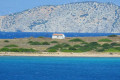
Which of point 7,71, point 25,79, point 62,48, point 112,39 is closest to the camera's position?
point 25,79

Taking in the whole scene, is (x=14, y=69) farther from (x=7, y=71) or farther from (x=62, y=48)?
(x=62, y=48)

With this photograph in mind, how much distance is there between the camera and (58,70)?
40.9m

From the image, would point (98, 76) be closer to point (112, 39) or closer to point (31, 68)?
point (31, 68)

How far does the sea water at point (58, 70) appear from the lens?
3584 cm

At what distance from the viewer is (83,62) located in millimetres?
49000

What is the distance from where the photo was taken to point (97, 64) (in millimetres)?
46719

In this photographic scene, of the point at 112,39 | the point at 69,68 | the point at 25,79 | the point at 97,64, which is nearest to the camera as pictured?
the point at 25,79

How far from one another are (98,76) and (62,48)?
3009 centimetres

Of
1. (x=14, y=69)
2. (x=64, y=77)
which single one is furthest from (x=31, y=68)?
(x=64, y=77)

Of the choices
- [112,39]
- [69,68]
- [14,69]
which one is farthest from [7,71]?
[112,39]

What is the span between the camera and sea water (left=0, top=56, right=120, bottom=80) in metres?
35.8

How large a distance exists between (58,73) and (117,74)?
5.99 m

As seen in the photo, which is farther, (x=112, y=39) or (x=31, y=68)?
(x=112, y=39)

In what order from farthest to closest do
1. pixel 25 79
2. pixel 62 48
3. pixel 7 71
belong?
1. pixel 62 48
2. pixel 7 71
3. pixel 25 79
